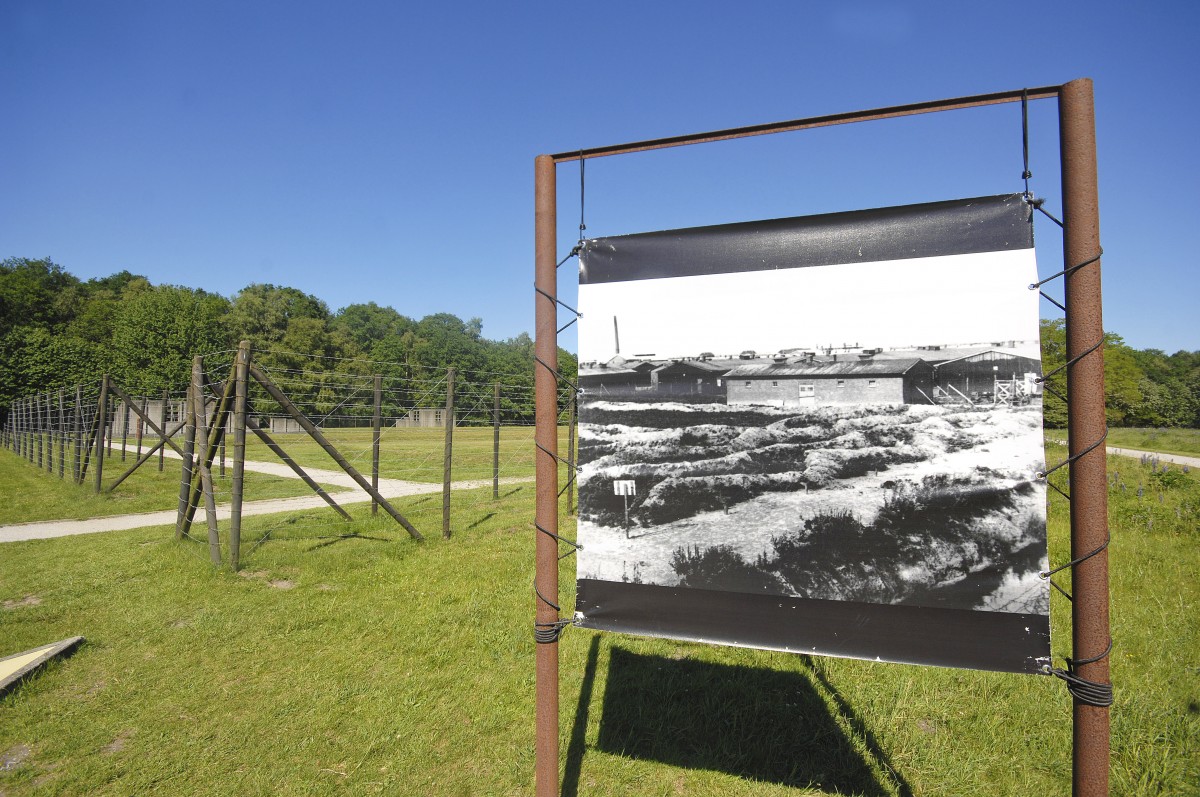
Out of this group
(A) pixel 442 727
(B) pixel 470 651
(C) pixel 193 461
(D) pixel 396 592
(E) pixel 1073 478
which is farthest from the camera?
(C) pixel 193 461

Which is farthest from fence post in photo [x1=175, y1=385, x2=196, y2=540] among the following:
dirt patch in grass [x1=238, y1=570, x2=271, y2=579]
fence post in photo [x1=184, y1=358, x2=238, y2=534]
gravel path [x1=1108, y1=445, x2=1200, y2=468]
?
gravel path [x1=1108, y1=445, x2=1200, y2=468]

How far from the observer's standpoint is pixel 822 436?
192 centimetres

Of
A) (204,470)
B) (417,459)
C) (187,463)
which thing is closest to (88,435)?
(187,463)

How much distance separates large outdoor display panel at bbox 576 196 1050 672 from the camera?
5.78 ft

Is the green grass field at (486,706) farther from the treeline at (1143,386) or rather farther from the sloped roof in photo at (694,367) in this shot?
the treeline at (1143,386)

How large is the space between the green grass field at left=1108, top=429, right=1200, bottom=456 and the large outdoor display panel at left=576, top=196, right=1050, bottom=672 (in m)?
31.7

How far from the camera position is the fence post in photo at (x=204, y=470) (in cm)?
626

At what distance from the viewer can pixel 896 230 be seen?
188cm

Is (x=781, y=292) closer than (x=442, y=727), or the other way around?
(x=781, y=292)

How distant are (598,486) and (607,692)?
2.23 m

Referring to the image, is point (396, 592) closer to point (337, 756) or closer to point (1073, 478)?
point (337, 756)

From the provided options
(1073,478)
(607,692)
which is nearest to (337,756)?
(607,692)

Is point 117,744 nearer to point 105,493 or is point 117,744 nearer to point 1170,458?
point 105,493

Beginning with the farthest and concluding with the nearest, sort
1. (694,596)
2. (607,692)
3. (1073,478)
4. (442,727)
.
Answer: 1. (607,692)
2. (442,727)
3. (694,596)
4. (1073,478)
